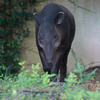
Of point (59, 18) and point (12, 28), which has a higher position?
point (59, 18)

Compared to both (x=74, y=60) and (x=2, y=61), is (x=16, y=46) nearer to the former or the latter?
(x=2, y=61)

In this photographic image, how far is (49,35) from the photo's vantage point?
11.3ft

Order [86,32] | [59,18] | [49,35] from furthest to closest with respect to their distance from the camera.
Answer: [86,32], [59,18], [49,35]

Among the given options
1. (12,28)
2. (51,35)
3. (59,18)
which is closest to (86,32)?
(12,28)

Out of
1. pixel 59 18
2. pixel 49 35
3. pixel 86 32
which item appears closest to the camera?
pixel 49 35

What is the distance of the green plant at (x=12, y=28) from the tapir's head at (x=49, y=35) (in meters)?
2.94

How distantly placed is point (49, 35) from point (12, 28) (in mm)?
3592

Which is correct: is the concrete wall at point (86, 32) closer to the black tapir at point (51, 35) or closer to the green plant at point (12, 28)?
the green plant at point (12, 28)

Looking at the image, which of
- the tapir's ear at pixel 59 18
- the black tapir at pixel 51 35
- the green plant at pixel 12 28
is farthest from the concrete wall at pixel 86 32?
the tapir's ear at pixel 59 18

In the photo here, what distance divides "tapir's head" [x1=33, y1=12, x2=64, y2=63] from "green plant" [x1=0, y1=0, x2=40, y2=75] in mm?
2941

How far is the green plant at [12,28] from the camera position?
6613 millimetres

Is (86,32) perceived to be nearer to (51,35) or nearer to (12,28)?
(12,28)

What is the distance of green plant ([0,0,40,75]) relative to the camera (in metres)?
6.61

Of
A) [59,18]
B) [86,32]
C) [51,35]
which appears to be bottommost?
[86,32]
